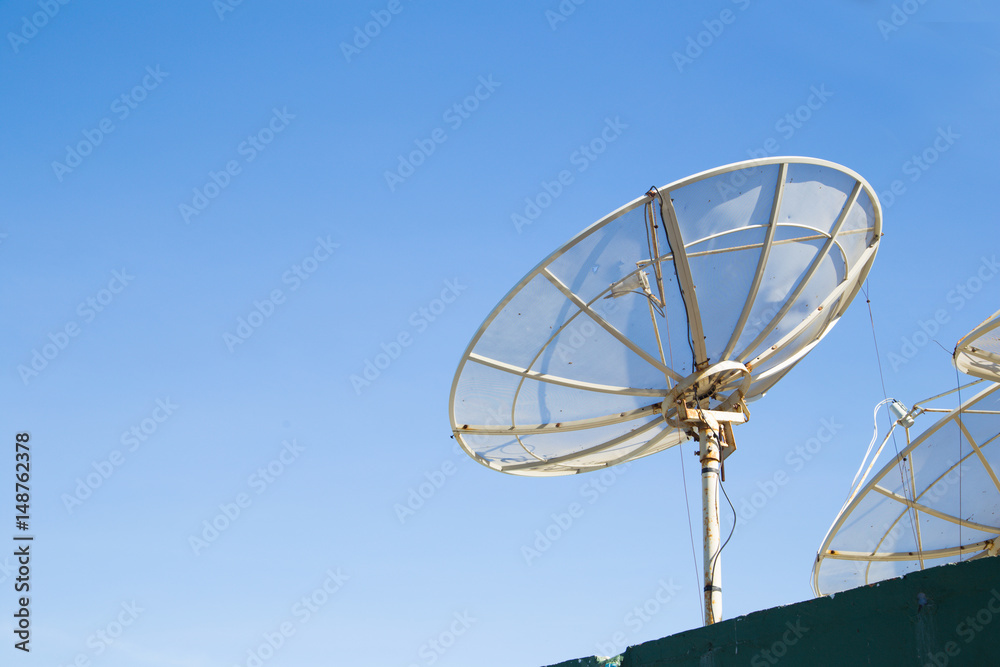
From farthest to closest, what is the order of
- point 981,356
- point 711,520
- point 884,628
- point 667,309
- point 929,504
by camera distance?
1. point 929,504
2. point 981,356
3. point 667,309
4. point 711,520
5. point 884,628

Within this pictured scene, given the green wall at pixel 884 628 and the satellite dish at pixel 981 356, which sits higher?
the satellite dish at pixel 981 356

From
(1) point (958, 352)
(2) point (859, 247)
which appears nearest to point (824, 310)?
(2) point (859, 247)

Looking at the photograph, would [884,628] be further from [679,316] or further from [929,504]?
[929,504]

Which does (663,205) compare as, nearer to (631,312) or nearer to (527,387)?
(631,312)

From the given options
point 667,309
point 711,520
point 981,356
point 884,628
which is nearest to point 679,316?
point 667,309

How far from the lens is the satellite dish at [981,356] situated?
17734 millimetres

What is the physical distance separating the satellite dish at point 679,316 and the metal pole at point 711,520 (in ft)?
0.08

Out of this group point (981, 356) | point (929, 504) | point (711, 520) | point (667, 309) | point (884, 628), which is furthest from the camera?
point (929, 504)

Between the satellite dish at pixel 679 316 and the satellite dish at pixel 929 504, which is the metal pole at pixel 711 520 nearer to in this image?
the satellite dish at pixel 679 316

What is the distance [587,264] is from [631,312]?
5.13 ft

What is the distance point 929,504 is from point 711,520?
1028cm

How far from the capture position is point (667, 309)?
15.9m

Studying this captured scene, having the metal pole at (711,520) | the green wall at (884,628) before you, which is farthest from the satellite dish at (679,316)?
the green wall at (884,628)

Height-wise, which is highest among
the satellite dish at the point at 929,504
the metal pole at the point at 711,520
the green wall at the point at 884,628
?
the satellite dish at the point at 929,504
